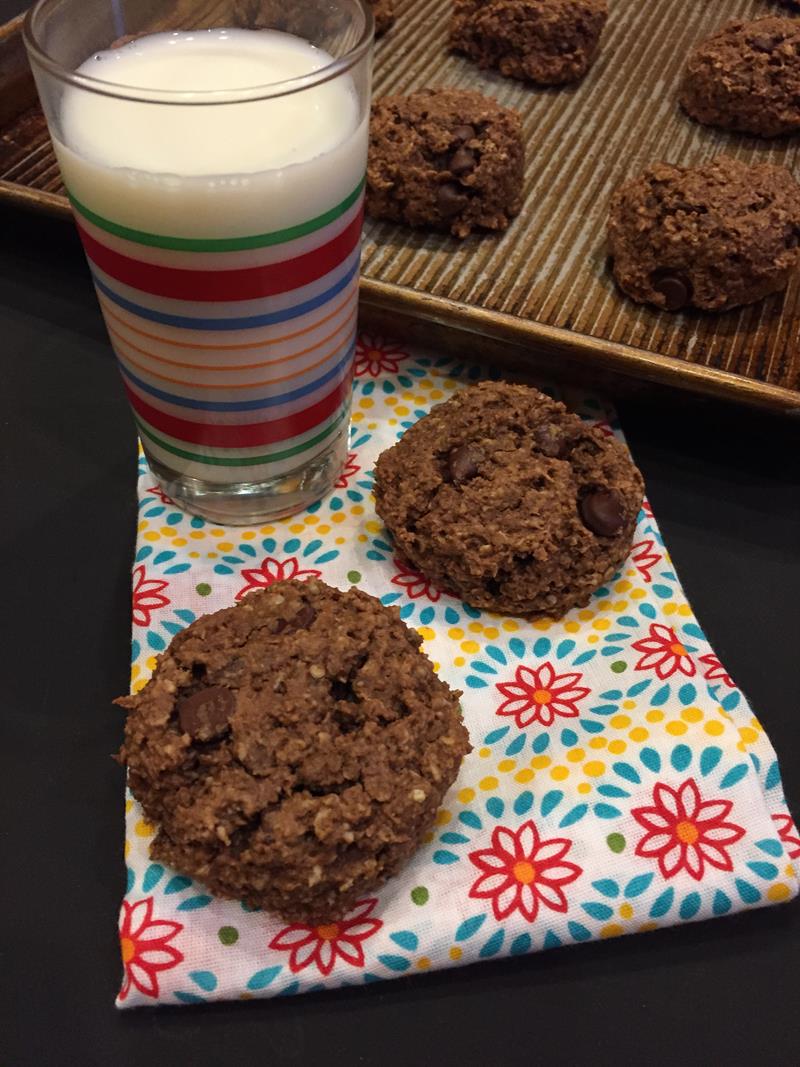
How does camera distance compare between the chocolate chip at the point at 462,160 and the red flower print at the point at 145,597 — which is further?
the chocolate chip at the point at 462,160

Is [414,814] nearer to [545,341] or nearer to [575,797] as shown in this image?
[575,797]

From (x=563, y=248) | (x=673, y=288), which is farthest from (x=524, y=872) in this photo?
(x=563, y=248)

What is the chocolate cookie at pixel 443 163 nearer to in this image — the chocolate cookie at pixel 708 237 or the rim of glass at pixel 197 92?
the chocolate cookie at pixel 708 237

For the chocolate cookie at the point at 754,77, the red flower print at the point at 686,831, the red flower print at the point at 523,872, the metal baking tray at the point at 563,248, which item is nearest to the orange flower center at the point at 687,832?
the red flower print at the point at 686,831

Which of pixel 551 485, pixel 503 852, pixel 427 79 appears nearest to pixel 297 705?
pixel 503 852

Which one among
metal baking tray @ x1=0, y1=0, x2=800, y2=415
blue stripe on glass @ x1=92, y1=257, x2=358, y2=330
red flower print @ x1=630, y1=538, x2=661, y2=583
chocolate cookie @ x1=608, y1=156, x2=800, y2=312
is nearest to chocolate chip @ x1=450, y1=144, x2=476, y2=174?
metal baking tray @ x1=0, y1=0, x2=800, y2=415
